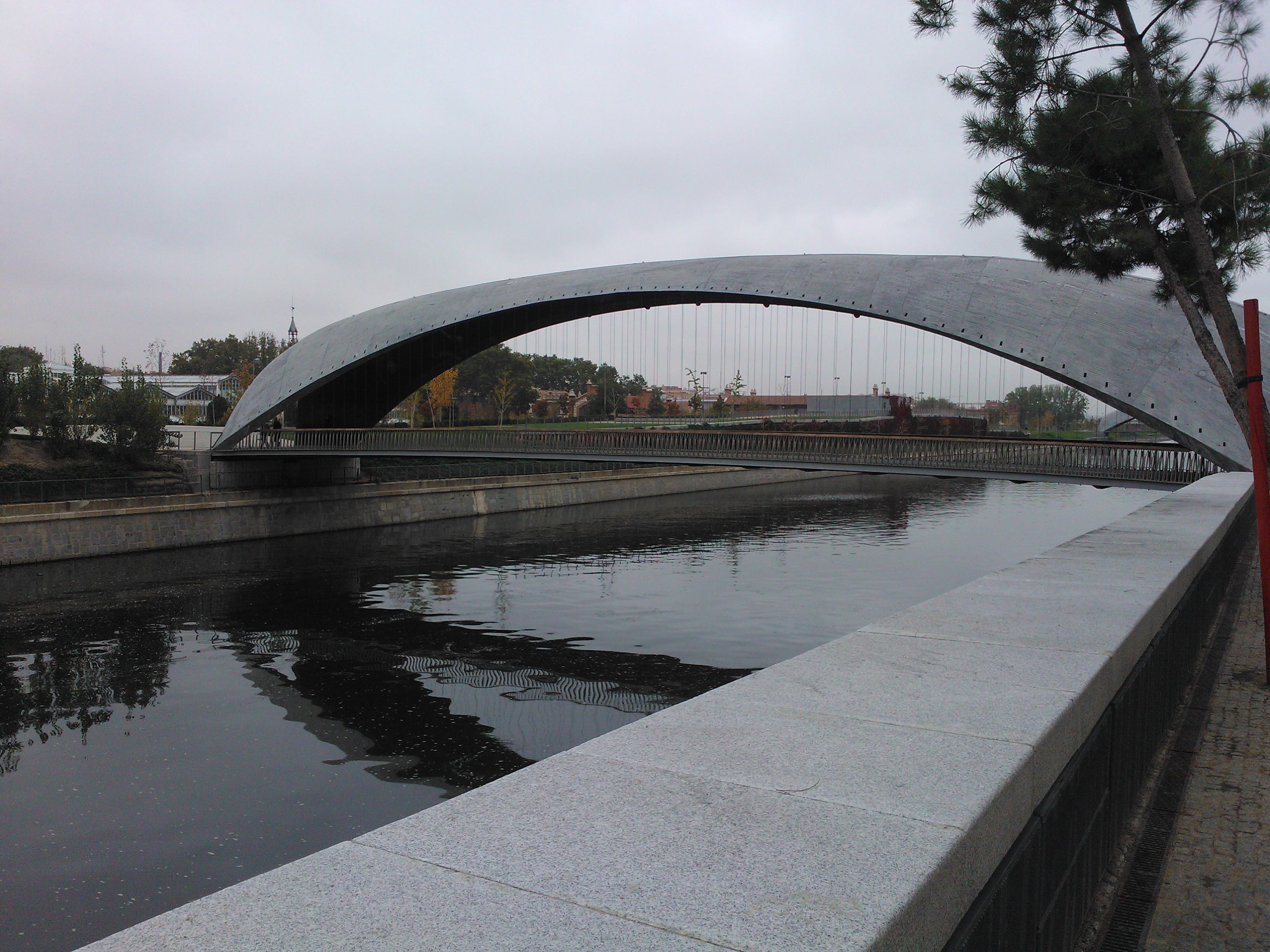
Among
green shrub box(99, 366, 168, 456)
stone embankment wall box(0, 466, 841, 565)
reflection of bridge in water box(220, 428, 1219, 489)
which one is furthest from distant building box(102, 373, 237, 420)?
reflection of bridge in water box(220, 428, 1219, 489)

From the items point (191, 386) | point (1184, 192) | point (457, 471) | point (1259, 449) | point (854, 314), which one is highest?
point (191, 386)

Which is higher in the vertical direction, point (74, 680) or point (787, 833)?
point (787, 833)

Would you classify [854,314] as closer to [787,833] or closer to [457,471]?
[457,471]

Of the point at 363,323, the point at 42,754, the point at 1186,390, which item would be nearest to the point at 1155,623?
the point at 42,754

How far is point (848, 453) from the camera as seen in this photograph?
73.8 feet

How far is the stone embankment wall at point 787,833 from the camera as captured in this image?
150 cm

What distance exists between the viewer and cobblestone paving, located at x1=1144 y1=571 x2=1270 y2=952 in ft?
10.1

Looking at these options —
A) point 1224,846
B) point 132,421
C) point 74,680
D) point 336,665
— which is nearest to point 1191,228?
point 1224,846

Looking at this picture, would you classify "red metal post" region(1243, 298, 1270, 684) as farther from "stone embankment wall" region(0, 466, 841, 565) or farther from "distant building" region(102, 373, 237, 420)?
"distant building" region(102, 373, 237, 420)

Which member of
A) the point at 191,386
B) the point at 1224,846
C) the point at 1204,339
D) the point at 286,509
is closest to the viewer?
the point at 1224,846

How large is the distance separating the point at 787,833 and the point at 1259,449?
18.8ft

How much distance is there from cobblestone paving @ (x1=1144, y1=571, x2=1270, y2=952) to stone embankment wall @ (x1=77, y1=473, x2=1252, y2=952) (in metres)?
0.29

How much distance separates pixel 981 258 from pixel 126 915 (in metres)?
25.7

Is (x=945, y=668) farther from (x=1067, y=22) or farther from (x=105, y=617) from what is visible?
(x=105, y=617)
